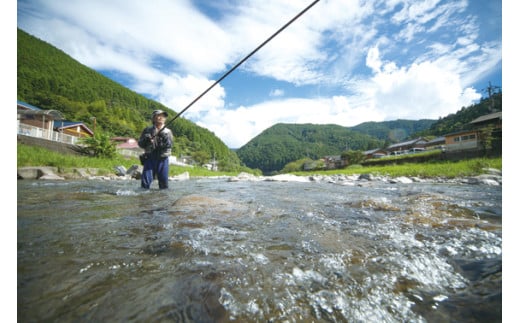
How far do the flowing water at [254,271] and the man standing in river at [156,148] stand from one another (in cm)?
358

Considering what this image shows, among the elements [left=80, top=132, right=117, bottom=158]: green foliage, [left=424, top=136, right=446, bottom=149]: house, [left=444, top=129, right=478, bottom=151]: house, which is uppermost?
Answer: [left=424, top=136, right=446, bottom=149]: house

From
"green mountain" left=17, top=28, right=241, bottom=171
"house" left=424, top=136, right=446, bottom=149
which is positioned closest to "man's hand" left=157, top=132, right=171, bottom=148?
"green mountain" left=17, top=28, right=241, bottom=171

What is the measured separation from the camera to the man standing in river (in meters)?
5.91

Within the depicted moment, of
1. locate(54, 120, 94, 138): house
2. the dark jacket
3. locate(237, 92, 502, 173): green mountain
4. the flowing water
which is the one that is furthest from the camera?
locate(237, 92, 502, 173): green mountain

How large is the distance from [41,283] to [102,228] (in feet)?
3.89

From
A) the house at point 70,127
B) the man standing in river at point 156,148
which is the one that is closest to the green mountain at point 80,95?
the house at point 70,127

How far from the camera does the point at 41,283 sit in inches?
45.6

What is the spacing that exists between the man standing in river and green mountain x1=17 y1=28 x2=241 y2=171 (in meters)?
42.3

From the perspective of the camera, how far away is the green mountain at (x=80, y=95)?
58.2 m

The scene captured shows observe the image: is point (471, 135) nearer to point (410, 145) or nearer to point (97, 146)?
point (410, 145)

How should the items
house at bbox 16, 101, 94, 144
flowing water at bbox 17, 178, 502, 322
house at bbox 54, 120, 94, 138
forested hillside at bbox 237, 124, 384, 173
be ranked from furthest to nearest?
forested hillside at bbox 237, 124, 384, 173 → house at bbox 54, 120, 94, 138 → house at bbox 16, 101, 94, 144 → flowing water at bbox 17, 178, 502, 322

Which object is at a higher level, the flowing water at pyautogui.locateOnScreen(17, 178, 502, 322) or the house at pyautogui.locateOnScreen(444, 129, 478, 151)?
the house at pyautogui.locateOnScreen(444, 129, 478, 151)

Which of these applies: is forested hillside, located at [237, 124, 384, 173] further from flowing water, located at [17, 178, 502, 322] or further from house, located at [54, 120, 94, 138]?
flowing water, located at [17, 178, 502, 322]
